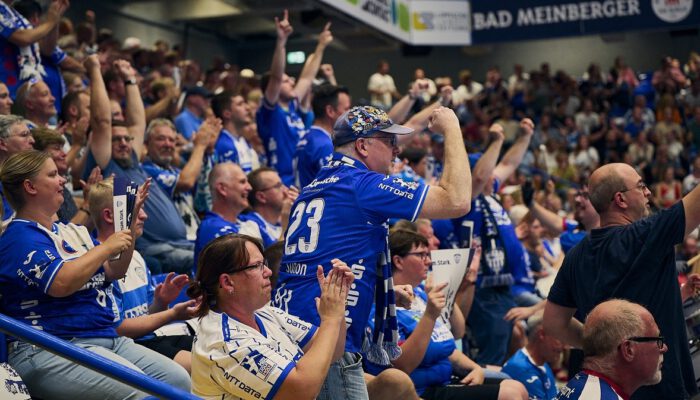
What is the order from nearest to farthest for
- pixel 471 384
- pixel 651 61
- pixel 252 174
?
pixel 471 384 < pixel 252 174 < pixel 651 61

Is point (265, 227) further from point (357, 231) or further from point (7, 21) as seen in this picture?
point (7, 21)

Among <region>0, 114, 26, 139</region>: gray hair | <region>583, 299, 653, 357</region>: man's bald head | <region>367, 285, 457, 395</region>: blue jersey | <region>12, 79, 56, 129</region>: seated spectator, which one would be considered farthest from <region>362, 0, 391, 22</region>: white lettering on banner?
<region>583, 299, 653, 357</region>: man's bald head

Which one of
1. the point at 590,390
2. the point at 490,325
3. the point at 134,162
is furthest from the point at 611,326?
the point at 134,162

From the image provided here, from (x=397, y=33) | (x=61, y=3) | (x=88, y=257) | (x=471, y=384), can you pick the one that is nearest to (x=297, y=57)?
(x=397, y=33)

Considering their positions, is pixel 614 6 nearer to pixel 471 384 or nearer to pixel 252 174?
pixel 252 174

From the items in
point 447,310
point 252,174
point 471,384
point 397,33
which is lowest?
point 471,384

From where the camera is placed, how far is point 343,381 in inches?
149

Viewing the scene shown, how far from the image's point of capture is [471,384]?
17.7 ft

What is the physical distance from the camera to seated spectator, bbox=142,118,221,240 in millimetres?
7055

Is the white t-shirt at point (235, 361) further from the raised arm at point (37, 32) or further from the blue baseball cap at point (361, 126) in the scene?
the raised arm at point (37, 32)

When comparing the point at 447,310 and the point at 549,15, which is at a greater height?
the point at 549,15

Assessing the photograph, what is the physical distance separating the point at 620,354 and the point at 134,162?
159 inches

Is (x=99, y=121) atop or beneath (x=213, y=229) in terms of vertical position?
atop

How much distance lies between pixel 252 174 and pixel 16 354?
309cm
